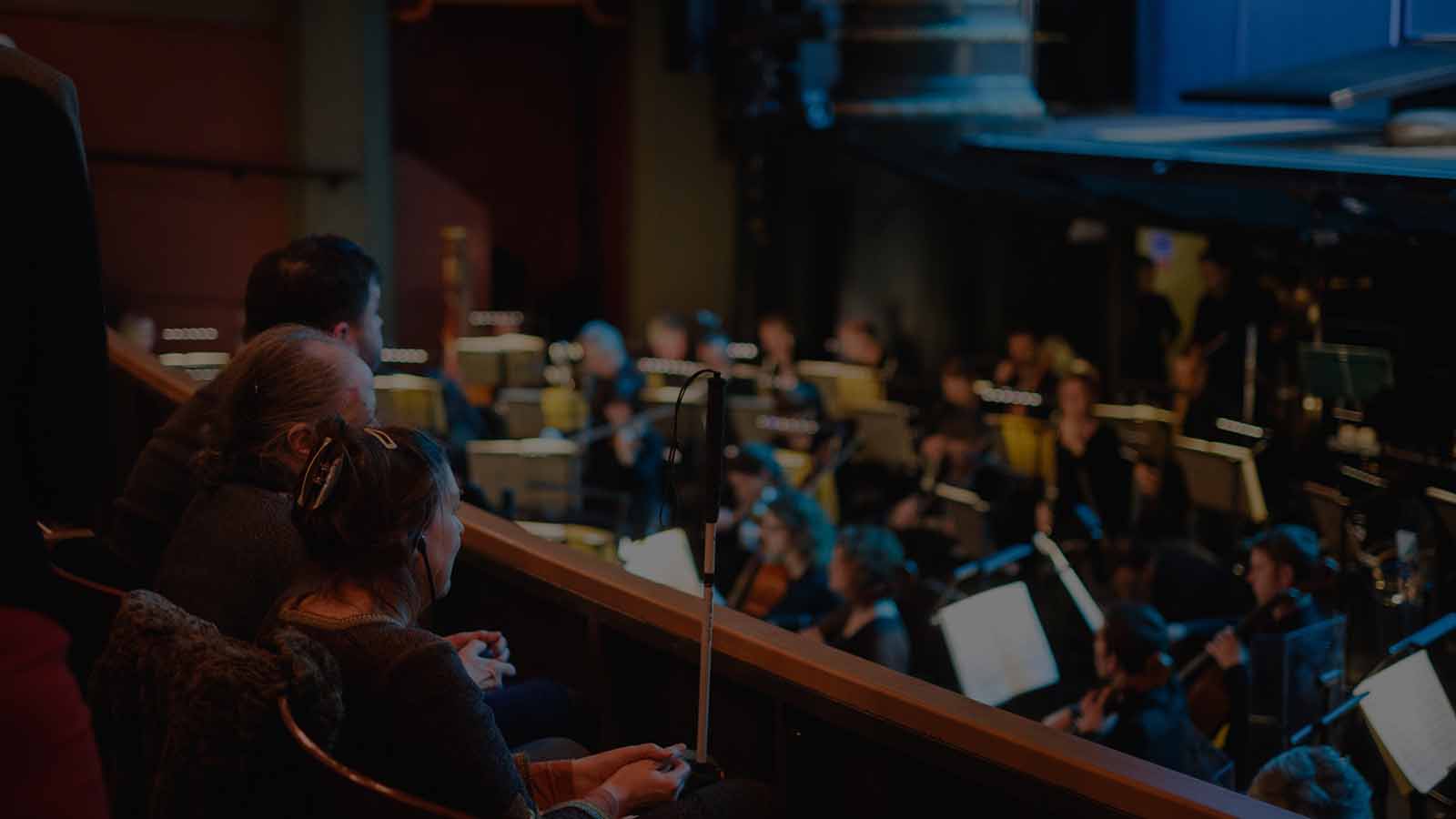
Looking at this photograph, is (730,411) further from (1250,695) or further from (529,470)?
(1250,695)

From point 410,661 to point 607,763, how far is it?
445mm

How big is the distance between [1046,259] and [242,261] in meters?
6.33

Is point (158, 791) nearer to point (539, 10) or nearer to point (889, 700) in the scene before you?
point (889, 700)

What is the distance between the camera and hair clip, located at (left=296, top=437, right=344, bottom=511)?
7.28ft

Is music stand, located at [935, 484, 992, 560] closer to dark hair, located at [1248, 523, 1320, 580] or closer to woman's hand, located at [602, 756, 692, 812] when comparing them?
dark hair, located at [1248, 523, 1320, 580]

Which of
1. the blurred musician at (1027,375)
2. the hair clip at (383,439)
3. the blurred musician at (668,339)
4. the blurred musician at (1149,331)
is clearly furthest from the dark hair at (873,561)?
the blurred musician at (1149,331)

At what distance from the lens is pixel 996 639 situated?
5.02 m

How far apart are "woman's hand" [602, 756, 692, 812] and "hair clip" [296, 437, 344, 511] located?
584 mm

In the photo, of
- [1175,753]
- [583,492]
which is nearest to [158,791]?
[1175,753]

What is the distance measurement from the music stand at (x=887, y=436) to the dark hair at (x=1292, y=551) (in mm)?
3453

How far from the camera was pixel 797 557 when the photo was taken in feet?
20.3

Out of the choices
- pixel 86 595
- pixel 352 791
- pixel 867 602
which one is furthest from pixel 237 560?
pixel 867 602

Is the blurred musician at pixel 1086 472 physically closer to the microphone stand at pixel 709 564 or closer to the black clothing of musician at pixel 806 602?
the black clothing of musician at pixel 806 602

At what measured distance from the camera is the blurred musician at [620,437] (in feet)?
28.9
